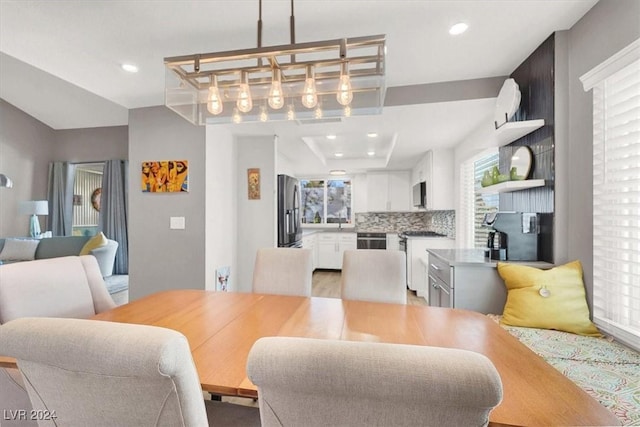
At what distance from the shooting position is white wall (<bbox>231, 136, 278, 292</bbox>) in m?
3.62

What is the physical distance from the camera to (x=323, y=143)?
13.9ft

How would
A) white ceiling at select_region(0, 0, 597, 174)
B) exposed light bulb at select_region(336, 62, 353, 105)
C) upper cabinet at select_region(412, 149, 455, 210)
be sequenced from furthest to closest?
upper cabinet at select_region(412, 149, 455, 210), white ceiling at select_region(0, 0, 597, 174), exposed light bulb at select_region(336, 62, 353, 105)

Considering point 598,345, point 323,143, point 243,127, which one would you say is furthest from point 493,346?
point 323,143

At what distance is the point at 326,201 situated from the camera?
6.62 meters

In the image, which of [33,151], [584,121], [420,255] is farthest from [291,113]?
[33,151]

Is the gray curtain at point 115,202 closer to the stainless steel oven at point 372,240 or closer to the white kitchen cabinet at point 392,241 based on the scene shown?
the stainless steel oven at point 372,240

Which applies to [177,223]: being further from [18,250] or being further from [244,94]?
[18,250]

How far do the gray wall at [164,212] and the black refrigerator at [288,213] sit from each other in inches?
43.0

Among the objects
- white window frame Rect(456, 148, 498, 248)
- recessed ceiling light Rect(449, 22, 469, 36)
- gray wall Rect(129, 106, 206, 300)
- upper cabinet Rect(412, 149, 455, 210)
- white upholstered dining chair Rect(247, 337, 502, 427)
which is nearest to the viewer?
white upholstered dining chair Rect(247, 337, 502, 427)

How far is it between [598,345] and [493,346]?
0.92 metres

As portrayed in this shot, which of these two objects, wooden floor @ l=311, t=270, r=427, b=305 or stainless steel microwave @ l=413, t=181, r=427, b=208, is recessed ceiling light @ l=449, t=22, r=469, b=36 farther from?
wooden floor @ l=311, t=270, r=427, b=305

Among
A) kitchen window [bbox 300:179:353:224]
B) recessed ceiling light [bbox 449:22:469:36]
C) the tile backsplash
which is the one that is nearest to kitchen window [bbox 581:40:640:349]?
recessed ceiling light [bbox 449:22:469:36]

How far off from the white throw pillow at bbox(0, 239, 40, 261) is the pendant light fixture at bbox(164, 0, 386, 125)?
4.73m

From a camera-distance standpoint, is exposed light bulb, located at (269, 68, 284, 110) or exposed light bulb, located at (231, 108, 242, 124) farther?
exposed light bulb, located at (231, 108, 242, 124)
